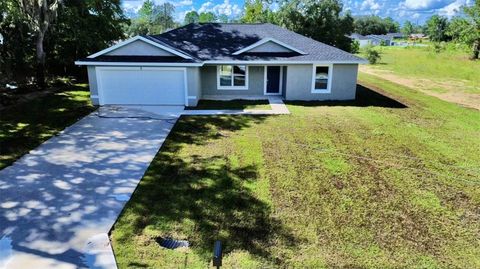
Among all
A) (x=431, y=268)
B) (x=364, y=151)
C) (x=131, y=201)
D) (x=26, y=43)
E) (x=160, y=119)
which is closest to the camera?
(x=431, y=268)

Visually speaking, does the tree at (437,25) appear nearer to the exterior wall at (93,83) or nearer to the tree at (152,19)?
the tree at (152,19)

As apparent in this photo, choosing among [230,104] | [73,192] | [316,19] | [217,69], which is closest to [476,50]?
[316,19]

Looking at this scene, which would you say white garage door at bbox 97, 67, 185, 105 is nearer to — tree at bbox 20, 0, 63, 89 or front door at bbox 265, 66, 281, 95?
front door at bbox 265, 66, 281, 95

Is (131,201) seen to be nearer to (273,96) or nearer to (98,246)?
(98,246)

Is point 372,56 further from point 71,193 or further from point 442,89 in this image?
point 71,193

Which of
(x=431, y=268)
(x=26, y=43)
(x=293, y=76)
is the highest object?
(x=26, y=43)

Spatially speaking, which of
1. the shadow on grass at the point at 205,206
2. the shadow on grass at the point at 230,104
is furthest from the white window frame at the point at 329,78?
the shadow on grass at the point at 205,206

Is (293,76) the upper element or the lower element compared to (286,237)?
upper

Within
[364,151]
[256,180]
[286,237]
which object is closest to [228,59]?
[364,151]

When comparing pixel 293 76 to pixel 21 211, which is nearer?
pixel 21 211

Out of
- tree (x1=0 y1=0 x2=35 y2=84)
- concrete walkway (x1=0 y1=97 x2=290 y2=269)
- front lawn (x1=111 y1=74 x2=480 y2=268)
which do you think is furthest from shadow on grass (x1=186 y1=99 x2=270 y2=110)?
tree (x1=0 y1=0 x2=35 y2=84)
